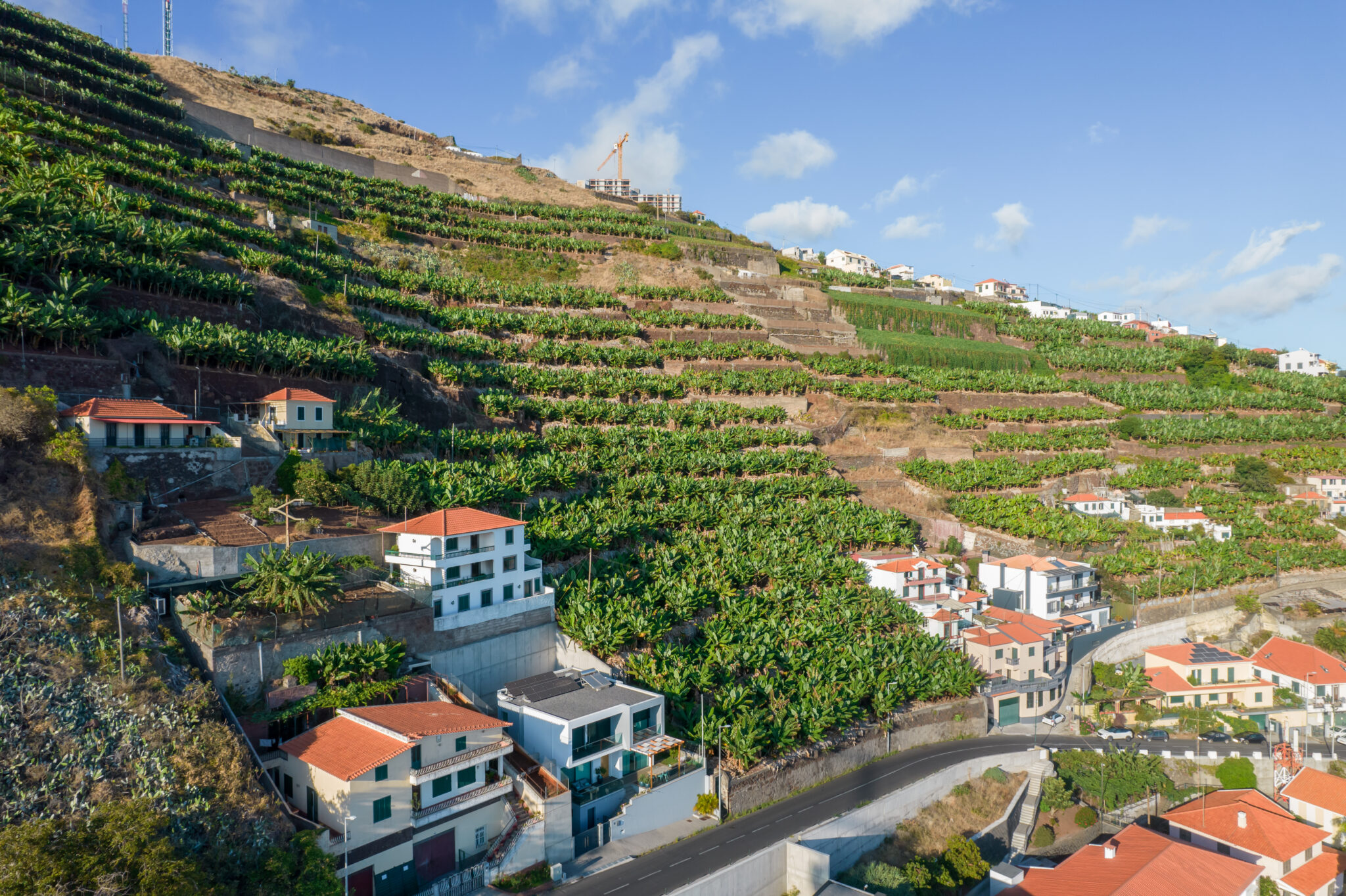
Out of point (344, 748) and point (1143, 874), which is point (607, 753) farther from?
point (1143, 874)

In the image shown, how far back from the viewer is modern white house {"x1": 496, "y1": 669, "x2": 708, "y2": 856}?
23562 millimetres

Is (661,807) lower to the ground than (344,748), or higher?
lower

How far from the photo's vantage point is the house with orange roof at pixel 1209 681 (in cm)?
4025

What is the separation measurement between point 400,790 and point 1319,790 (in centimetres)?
3607

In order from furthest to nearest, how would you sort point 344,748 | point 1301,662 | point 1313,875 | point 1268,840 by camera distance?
point 1301,662 < point 1268,840 < point 1313,875 < point 344,748

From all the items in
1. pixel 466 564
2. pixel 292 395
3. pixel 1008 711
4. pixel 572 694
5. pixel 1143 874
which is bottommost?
pixel 1143 874

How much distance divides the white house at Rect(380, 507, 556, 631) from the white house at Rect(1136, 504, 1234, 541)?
4541cm

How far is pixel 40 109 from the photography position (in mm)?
50625

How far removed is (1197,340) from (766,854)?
324 feet

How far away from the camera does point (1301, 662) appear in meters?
41.8

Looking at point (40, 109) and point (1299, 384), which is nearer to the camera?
point (40, 109)

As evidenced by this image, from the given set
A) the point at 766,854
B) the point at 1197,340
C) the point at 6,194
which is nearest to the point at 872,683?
the point at 766,854

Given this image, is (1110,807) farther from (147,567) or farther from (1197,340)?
(1197,340)

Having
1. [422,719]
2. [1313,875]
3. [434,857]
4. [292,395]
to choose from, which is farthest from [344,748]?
[1313,875]
